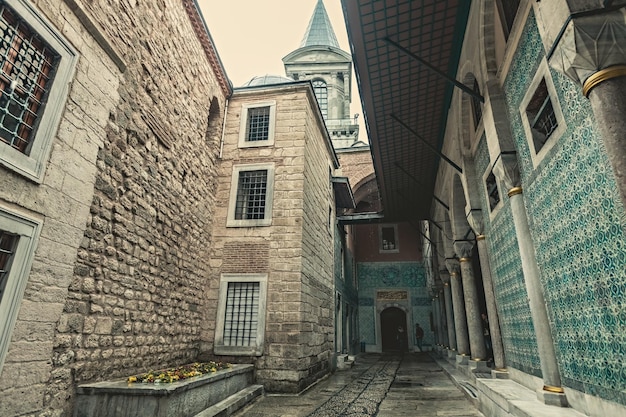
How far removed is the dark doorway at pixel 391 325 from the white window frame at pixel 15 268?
1863 cm

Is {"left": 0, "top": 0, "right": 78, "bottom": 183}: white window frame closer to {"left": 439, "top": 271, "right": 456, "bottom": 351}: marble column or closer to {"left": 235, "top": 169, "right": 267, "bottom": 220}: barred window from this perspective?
{"left": 235, "top": 169, "right": 267, "bottom": 220}: barred window

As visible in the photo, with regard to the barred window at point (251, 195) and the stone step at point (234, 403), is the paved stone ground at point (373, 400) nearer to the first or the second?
the stone step at point (234, 403)

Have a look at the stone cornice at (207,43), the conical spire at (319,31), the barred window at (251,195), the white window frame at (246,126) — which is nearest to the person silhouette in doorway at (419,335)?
the barred window at (251,195)

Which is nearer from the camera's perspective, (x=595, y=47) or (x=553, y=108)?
(x=595, y=47)

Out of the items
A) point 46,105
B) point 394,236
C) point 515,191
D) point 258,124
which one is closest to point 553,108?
point 515,191

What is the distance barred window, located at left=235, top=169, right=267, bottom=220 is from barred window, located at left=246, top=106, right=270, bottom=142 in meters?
1.07

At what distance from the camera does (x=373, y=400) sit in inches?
240

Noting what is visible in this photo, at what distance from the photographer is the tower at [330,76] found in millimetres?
23938

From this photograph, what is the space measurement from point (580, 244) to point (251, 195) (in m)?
6.68

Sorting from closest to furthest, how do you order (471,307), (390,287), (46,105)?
1. (46,105)
2. (471,307)
3. (390,287)

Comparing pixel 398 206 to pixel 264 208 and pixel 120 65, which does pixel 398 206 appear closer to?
pixel 264 208

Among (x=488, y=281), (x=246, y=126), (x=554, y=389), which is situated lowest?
(x=554, y=389)

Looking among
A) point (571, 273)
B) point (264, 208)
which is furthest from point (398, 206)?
point (571, 273)

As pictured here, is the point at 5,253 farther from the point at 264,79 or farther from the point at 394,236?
the point at 394,236
